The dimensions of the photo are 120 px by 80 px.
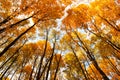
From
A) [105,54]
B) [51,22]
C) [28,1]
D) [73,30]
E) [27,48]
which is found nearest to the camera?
[28,1]

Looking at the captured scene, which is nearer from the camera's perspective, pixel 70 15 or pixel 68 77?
pixel 70 15

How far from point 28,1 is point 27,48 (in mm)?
7553

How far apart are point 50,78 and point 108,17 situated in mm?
10086

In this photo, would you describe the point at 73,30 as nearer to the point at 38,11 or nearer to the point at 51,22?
the point at 51,22

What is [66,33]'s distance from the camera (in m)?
15.4

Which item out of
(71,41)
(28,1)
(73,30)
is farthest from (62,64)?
(28,1)

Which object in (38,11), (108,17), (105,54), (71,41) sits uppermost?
(38,11)

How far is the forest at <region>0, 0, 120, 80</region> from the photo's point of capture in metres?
10.6

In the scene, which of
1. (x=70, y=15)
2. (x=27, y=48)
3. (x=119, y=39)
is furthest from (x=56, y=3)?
(x=27, y=48)

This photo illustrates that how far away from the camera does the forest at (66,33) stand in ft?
34.7

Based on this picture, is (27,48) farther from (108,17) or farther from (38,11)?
(108,17)

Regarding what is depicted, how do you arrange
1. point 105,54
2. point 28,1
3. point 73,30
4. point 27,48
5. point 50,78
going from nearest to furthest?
1. point 28,1
2. point 105,54
3. point 73,30
4. point 27,48
5. point 50,78

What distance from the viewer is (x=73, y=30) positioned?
14.9 meters

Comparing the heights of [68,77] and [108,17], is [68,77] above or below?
below
